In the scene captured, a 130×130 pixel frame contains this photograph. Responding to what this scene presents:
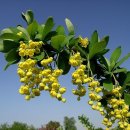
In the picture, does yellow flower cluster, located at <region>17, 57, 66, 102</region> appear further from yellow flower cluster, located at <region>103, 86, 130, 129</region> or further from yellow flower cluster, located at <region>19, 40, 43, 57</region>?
yellow flower cluster, located at <region>103, 86, 130, 129</region>

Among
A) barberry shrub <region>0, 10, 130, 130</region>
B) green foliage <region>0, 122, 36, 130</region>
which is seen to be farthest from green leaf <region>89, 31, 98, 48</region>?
green foliage <region>0, 122, 36, 130</region>

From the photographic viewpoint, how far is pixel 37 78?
2.29m

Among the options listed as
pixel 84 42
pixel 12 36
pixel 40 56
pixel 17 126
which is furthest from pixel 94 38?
pixel 17 126

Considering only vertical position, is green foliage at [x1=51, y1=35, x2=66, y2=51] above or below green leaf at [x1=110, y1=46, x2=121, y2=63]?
above

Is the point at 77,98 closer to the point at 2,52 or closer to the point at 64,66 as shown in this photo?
the point at 64,66

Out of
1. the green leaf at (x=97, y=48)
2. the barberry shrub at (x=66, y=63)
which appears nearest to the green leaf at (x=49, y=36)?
the barberry shrub at (x=66, y=63)

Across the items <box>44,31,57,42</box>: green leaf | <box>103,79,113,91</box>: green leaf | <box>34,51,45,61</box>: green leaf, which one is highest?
<box>44,31,57,42</box>: green leaf

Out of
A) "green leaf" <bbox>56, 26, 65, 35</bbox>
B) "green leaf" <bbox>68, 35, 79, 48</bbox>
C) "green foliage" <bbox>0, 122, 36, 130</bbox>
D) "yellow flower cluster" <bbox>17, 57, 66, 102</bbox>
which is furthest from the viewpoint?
"green foliage" <bbox>0, 122, 36, 130</bbox>

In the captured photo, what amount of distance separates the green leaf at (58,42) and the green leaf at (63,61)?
0.07 m

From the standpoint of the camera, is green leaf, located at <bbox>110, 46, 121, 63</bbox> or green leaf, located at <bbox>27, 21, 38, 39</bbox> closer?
green leaf, located at <bbox>27, 21, 38, 39</bbox>

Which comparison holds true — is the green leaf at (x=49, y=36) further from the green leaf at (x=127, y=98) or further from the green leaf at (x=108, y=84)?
the green leaf at (x=127, y=98)

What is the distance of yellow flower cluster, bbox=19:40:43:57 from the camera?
7.63ft

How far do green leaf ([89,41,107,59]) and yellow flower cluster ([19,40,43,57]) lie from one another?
387 mm

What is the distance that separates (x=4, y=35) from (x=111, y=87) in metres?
0.94
